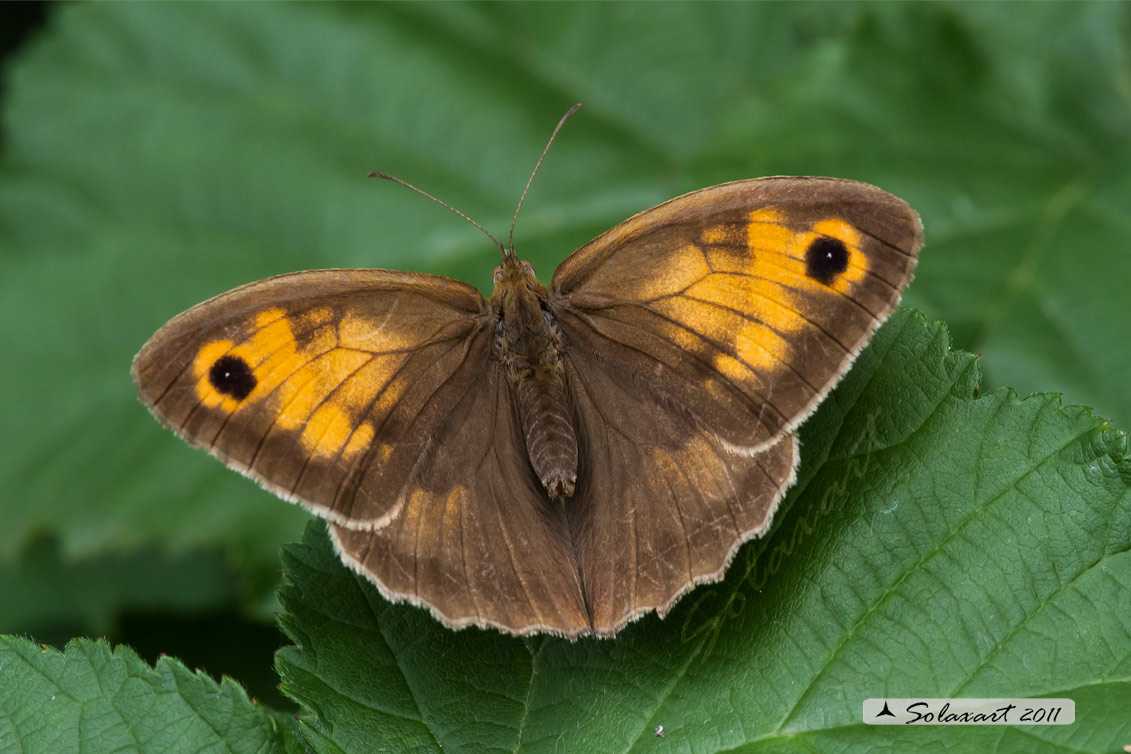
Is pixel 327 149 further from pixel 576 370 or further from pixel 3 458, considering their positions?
pixel 576 370

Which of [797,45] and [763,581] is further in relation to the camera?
[797,45]

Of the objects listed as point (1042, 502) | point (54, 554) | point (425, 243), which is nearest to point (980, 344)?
point (1042, 502)

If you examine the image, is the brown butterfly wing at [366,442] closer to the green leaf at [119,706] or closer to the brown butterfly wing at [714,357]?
the brown butterfly wing at [714,357]

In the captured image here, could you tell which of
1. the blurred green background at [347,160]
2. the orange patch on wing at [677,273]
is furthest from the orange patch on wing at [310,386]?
the blurred green background at [347,160]

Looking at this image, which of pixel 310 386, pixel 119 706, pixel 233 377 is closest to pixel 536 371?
pixel 310 386

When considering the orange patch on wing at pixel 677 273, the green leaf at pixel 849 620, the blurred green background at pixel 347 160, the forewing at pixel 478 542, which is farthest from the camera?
the blurred green background at pixel 347 160

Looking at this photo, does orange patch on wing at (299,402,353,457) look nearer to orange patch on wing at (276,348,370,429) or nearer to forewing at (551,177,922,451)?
orange patch on wing at (276,348,370,429)
